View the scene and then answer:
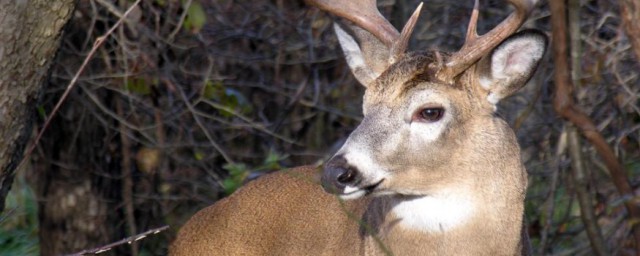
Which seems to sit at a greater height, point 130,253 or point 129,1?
point 129,1

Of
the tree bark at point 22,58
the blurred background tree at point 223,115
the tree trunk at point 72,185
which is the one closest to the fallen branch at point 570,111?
the blurred background tree at point 223,115

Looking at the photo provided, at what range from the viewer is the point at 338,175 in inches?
185

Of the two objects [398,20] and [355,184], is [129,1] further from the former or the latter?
[355,184]

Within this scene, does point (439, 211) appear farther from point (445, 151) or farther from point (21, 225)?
point (21, 225)

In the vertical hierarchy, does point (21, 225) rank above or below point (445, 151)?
below

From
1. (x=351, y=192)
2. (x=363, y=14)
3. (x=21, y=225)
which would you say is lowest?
(x=21, y=225)

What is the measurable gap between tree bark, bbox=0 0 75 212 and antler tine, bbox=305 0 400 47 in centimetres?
122

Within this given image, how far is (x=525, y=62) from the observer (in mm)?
5238

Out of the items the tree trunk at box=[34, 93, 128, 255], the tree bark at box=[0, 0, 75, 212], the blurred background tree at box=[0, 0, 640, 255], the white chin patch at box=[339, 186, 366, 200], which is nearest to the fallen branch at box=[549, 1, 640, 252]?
the blurred background tree at box=[0, 0, 640, 255]

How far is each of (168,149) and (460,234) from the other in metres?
4.45

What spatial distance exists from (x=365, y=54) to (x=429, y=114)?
2.36 ft

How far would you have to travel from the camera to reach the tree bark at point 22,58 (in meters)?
5.00

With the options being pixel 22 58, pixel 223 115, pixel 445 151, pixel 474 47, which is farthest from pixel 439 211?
pixel 223 115

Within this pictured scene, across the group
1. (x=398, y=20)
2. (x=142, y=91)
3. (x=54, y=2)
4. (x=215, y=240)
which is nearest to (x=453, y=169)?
(x=215, y=240)
